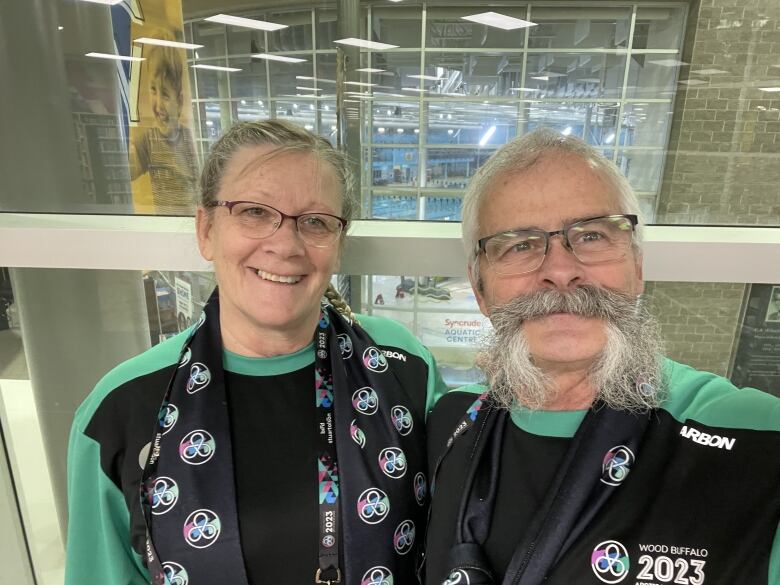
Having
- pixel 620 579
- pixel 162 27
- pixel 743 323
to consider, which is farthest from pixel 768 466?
pixel 162 27

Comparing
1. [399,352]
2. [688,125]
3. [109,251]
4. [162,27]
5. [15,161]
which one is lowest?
[399,352]

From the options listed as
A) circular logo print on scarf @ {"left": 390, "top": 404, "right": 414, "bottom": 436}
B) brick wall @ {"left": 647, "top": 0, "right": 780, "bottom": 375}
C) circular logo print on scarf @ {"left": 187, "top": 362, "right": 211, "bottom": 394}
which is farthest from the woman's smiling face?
brick wall @ {"left": 647, "top": 0, "right": 780, "bottom": 375}

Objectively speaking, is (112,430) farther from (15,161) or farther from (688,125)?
(688,125)

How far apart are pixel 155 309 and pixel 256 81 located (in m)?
1.38

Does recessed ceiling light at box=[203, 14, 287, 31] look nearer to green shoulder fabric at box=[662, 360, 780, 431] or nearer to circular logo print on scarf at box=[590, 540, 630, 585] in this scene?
green shoulder fabric at box=[662, 360, 780, 431]

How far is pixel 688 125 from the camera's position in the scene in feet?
5.98

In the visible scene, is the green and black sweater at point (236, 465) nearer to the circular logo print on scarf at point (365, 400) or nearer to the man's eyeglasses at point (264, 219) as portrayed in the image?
the circular logo print on scarf at point (365, 400)

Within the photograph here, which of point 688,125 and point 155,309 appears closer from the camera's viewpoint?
point 688,125

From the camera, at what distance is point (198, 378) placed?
4.20ft

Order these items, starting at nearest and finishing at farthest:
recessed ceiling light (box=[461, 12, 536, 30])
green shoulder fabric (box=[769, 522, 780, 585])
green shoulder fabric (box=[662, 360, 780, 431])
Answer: green shoulder fabric (box=[769, 522, 780, 585]) < green shoulder fabric (box=[662, 360, 780, 431]) < recessed ceiling light (box=[461, 12, 536, 30])

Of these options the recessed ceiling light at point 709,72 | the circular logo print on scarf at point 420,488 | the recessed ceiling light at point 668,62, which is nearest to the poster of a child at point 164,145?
the circular logo print on scarf at point 420,488

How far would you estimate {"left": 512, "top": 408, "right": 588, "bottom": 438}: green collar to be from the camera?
3.73 ft

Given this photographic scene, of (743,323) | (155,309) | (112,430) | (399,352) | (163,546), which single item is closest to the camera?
(163,546)

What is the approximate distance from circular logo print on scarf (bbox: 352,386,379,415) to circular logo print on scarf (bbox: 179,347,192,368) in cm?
51
